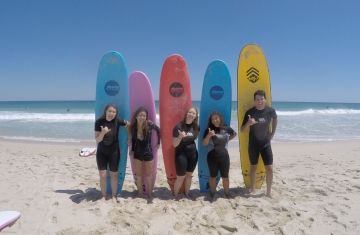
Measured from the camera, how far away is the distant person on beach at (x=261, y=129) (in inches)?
160

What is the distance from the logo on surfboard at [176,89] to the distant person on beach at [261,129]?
0.90 metres

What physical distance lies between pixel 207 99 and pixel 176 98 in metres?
0.43

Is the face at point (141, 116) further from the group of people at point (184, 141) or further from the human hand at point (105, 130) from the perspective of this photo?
the human hand at point (105, 130)

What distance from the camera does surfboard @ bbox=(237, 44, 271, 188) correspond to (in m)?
4.49

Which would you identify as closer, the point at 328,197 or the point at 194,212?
the point at 194,212

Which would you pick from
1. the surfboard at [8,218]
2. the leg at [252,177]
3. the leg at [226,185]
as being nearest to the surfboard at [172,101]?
the leg at [226,185]

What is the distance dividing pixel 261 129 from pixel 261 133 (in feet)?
0.16

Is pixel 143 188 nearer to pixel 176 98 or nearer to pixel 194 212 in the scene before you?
pixel 194 212

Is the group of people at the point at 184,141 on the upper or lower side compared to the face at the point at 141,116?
lower

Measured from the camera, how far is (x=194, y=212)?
3.53m

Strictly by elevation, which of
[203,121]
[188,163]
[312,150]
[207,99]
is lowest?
[312,150]

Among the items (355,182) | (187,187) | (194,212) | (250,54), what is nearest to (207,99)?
(250,54)

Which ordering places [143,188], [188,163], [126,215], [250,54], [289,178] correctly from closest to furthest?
1. [126,215]
2. [188,163]
3. [143,188]
4. [250,54]
5. [289,178]

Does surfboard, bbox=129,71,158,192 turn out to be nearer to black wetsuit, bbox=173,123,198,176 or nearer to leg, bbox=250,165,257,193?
black wetsuit, bbox=173,123,198,176
